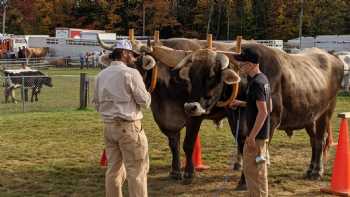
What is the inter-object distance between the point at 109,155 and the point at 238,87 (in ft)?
7.05

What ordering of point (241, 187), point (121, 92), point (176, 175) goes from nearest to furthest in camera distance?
point (121, 92) < point (241, 187) < point (176, 175)

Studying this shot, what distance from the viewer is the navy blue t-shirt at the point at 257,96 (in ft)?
19.4

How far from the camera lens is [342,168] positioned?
7648mm

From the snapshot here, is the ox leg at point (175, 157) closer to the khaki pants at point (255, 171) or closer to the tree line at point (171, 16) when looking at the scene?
the khaki pants at point (255, 171)

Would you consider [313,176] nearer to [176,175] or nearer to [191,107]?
[176,175]

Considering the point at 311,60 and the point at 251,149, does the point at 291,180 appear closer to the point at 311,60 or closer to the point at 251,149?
the point at 311,60

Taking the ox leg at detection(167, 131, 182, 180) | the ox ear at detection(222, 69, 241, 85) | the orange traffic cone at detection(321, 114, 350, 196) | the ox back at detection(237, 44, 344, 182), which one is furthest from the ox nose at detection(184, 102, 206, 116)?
the orange traffic cone at detection(321, 114, 350, 196)

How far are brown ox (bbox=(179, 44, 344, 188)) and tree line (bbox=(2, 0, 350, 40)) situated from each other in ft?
190

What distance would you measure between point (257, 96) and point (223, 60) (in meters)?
1.40

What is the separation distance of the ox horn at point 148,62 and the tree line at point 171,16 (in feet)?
195

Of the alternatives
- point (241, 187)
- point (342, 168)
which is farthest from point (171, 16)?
point (342, 168)

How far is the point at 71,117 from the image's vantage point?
16.3 meters

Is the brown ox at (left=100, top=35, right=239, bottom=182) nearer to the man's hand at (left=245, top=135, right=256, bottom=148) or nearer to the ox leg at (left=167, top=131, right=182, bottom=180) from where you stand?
the ox leg at (left=167, top=131, right=182, bottom=180)

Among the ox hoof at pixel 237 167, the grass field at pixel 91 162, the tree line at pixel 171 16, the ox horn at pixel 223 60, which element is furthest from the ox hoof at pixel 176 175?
the tree line at pixel 171 16
